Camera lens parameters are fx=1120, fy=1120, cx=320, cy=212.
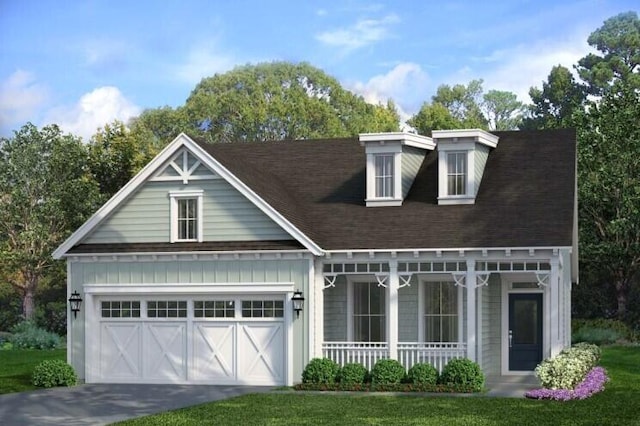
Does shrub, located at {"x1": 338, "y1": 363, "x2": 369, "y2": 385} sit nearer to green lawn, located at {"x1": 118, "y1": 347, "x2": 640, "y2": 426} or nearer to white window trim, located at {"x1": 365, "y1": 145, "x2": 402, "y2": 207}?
green lawn, located at {"x1": 118, "y1": 347, "x2": 640, "y2": 426}

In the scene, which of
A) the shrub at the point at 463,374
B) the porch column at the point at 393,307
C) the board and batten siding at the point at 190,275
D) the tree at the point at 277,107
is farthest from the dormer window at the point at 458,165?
the tree at the point at 277,107

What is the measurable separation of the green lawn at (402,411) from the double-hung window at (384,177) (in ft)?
22.4

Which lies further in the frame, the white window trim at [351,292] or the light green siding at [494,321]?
the light green siding at [494,321]

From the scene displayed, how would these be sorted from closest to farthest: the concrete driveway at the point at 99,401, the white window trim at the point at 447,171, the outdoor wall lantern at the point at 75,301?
the concrete driveway at the point at 99,401 < the outdoor wall lantern at the point at 75,301 < the white window trim at the point at 447,171

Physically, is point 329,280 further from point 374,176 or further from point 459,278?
point 374,176

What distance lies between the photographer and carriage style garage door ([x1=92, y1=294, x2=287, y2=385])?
86.9 ft

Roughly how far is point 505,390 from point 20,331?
1118 inches

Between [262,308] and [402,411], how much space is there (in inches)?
278

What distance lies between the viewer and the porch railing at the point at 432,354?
2569 centimetres

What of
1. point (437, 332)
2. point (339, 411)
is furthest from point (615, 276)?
point (339, 411)

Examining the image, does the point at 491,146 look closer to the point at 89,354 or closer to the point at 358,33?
the point at 89,354

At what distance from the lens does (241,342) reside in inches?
1048

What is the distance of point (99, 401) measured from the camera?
2270 centimetres

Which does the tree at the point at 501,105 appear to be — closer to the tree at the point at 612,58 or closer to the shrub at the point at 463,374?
the tree at the point at 612,58
